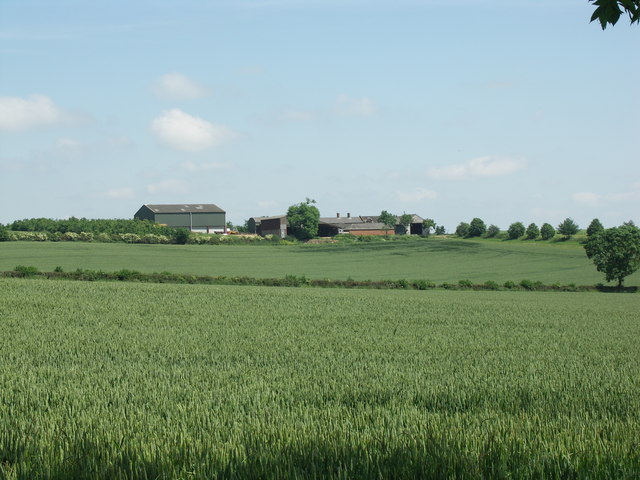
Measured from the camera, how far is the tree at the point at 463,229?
134125mm

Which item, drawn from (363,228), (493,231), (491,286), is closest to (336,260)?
(491,286)

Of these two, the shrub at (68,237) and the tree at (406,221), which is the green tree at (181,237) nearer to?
the shrub at (68,237)

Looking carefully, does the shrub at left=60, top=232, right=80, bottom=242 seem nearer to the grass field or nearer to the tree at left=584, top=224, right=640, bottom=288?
the grass field

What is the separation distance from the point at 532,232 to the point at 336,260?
4724cm

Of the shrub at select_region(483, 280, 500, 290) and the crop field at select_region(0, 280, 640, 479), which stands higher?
the crop field at select_region(0, 280, 640, 479)

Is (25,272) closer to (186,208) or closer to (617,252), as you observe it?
(617,252)

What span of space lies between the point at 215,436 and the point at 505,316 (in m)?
21.4

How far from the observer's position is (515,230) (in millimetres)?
116438

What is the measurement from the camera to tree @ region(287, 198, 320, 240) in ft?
499

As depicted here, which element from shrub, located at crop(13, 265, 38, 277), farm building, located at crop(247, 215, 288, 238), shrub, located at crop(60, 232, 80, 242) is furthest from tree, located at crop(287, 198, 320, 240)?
shrub, located at crop(13, 265, 38, 277)

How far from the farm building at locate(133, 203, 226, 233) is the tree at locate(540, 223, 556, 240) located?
77875 millimetres

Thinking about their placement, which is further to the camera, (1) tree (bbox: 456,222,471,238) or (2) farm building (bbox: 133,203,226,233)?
(2) farm building (bbox: 133,203,226,233)

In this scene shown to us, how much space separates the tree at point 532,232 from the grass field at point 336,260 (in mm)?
13861

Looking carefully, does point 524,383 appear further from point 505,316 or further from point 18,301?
point 18,301
